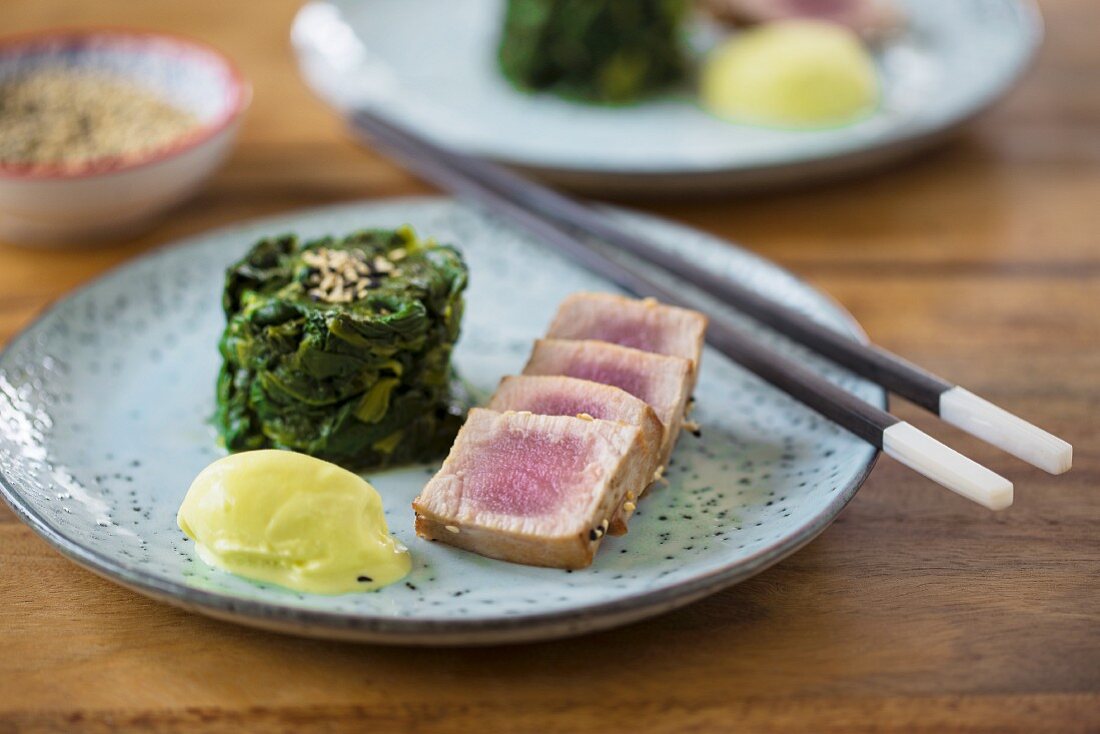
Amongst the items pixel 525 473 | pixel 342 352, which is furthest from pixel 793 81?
pixel 525 473

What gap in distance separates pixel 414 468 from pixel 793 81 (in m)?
2.33

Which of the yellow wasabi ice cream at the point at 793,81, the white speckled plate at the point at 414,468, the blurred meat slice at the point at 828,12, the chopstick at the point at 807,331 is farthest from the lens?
the blurred meat slice at the point at 828,12

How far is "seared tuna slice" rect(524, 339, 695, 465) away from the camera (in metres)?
2.70

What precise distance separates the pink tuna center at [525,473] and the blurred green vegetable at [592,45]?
2421 mm

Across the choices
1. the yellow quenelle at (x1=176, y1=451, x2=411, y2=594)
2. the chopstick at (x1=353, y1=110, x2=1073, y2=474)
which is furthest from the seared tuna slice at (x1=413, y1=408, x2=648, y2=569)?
the chopstick at (x1=353, y1=110, x2=1073, y2=474)

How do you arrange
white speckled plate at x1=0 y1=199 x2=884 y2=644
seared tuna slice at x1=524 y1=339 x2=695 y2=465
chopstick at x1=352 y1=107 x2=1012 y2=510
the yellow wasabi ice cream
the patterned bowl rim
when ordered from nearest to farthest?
white speckled plate at x1=0 y1=199 x2=884 y2=644 → chopstick at x1=352 y1=107 x2=1012 y2=510 → seared tuna slice at x1=524 y1=339 x2=695 y2=465 → the patterned bowl rim → the yellow wasabi ice cream

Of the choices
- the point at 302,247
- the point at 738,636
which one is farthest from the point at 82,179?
the point at 738,636

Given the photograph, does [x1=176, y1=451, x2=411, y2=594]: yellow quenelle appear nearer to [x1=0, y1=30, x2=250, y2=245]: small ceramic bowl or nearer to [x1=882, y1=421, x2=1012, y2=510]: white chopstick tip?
[x1=882, y1=421, x2=1012, y2=510]: white chopstick tip

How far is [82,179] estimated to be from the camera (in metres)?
3.65

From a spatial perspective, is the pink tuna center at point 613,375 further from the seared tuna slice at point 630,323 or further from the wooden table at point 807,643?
the wooden table at point 807,643

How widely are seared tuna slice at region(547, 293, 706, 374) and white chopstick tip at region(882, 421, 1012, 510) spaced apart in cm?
55

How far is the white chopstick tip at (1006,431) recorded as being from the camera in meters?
2.37

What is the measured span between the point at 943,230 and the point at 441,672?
8.36 feet

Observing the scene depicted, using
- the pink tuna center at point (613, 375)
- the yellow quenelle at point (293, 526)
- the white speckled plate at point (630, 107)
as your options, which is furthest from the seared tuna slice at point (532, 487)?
the white speckled plate at point (630, 107)
